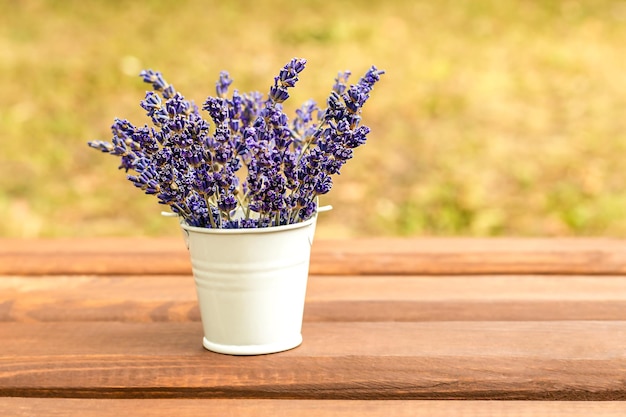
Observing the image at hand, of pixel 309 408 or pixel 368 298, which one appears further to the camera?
pixel 368 298

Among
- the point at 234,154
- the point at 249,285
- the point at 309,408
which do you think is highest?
the point at 234,154

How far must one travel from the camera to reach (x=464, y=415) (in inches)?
37.7

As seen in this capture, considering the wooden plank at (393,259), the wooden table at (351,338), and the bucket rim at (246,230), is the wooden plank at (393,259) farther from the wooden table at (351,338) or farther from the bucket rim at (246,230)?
the bucket rim at (246,230)

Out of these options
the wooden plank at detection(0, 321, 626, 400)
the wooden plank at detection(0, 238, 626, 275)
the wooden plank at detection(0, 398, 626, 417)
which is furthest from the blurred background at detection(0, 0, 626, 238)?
the wooden plank at detection(0, 398, 626, 417)

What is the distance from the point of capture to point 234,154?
1.13 m

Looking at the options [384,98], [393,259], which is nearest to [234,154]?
[393,259]

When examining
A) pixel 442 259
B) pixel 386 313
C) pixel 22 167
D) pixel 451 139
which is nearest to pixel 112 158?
pixel 22 167

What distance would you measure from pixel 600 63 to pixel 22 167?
3.08 metres

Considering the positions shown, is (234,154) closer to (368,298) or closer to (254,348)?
(254,348)

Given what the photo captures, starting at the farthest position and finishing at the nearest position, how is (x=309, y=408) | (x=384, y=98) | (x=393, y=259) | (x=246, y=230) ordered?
(x=384, y=98) → (x=393, y=259) → (x=246, y=230) → (x=309, y=408)

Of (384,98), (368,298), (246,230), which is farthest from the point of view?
(384,98)

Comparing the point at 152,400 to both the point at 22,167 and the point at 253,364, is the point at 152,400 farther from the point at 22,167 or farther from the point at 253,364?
the point at 22,167

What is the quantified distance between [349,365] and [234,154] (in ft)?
1.07

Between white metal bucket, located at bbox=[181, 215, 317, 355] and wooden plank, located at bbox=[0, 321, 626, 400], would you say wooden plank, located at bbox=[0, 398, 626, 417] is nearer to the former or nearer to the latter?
wooden plank, located at bbox=[0, 321, 626, 400]
